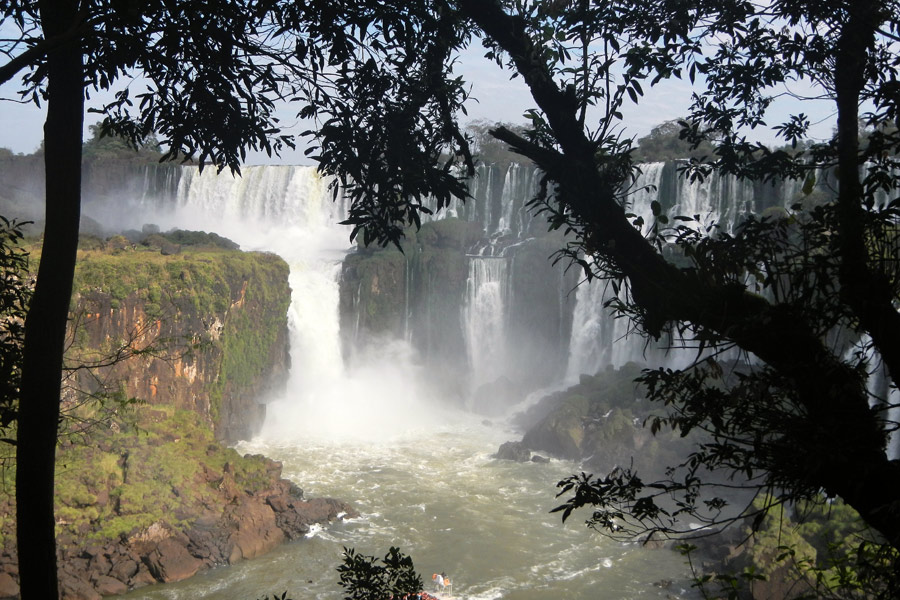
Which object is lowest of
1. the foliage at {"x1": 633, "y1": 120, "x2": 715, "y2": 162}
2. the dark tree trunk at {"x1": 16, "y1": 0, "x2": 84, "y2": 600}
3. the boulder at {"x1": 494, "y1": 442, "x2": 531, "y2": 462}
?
the boulder at {"x1": 494, "y1": 442, "x2": 531, "y2": 462}

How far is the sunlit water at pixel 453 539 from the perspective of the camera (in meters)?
12.0

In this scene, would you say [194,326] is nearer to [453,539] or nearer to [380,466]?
[380,466]

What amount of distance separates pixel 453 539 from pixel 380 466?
5.11m

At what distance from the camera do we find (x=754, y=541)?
37.5 feet

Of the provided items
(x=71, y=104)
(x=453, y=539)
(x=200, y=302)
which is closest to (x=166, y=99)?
(x=71, y=104)

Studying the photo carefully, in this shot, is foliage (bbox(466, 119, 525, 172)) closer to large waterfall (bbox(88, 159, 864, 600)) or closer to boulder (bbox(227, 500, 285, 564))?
large waterfall (bbox(88, 159, 864, 600))

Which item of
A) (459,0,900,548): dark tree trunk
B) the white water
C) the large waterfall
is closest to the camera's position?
(459,0,900,548): dark tree trunk

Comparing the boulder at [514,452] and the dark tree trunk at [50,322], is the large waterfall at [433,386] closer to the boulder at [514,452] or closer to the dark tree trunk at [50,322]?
the boulder at [514,452]

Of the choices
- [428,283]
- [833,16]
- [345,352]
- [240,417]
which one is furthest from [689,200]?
[833,16]

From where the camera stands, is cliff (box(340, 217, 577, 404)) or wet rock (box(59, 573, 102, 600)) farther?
cliff (box(340, 217, 577, 404))

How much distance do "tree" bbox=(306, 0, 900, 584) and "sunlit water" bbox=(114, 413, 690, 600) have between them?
32.0ft

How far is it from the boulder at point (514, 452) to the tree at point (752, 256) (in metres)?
16.0

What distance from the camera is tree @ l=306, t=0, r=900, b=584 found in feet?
7.70

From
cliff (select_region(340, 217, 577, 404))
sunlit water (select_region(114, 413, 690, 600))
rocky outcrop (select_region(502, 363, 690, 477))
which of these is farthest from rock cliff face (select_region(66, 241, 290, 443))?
rocky outcrop (select_region(502, 363, 690, 477))
